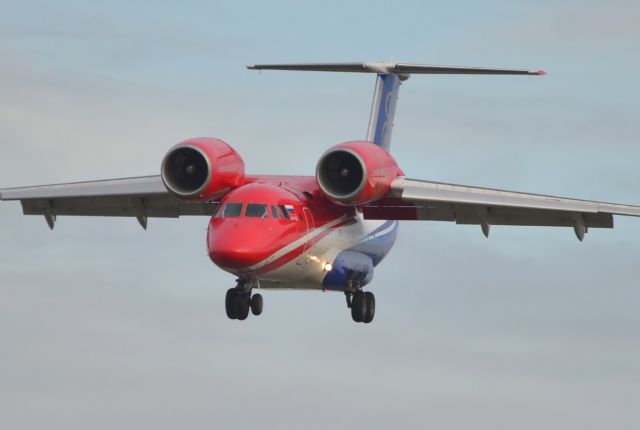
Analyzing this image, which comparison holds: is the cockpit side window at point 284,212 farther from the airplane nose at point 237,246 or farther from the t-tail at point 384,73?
the t-tail at point 384,73

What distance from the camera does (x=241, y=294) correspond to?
119 ft

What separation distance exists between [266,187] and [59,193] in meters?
5.27

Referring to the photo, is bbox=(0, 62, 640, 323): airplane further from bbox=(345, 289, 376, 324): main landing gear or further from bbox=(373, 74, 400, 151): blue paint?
bbox=(373, 74, 400, 151): blue paint

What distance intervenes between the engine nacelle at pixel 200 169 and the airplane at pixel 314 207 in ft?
0.06

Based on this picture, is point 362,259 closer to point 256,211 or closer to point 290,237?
point 290,237

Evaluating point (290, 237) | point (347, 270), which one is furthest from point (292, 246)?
point (347, 270)

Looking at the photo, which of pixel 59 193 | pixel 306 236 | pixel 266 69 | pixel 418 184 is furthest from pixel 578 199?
pixel 59 193

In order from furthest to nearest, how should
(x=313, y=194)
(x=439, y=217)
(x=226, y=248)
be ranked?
(x=439, y=217) → (x=313, y=194) → (x=226, y=248)

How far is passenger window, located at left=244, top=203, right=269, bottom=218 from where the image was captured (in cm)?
3372

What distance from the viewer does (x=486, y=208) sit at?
3716cm

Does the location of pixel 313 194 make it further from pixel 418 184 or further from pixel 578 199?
pixel 578 199

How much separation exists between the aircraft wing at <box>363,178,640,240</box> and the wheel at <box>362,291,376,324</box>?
5.44 ft

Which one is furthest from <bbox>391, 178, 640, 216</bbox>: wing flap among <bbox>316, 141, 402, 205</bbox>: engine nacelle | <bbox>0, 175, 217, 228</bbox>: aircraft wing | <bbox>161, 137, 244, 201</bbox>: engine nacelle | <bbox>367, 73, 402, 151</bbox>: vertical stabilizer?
<bbox>367, 73, 402, 151</bbox>: vertical stabilizer

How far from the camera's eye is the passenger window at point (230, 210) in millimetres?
33750
